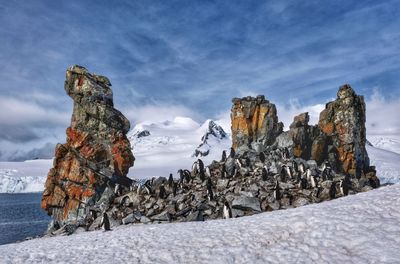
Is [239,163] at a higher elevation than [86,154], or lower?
lower

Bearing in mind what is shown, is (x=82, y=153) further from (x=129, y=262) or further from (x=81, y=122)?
(x=129, y=262)

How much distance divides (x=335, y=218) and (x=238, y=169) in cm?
3004

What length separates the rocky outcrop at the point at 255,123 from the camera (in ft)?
247

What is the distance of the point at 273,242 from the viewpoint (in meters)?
17.3

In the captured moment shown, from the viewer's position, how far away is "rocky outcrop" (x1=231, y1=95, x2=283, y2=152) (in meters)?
75.4

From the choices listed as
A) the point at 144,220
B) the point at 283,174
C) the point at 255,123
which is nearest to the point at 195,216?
the point at 144,220

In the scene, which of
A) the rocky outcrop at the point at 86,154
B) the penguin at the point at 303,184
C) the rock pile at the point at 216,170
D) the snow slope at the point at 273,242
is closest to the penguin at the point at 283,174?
the rock pile at the point at 216,170

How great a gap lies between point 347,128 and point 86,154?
51.7 m

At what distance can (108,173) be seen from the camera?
64.4 metres

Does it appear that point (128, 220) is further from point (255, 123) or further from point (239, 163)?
point (255, 123)

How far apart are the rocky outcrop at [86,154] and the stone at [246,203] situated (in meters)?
31.9

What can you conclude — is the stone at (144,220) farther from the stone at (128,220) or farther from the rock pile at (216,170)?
the stone at (128,220)

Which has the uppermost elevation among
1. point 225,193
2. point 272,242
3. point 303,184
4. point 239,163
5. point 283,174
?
point 239,163

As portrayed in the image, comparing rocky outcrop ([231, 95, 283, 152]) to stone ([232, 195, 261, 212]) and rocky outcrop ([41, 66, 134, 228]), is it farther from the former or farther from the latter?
stone ([232, 195, 261, 212])
